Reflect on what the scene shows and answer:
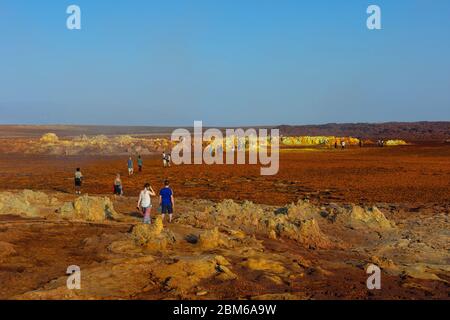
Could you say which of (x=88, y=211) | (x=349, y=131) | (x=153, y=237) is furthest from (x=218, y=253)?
(x=349, y=131)

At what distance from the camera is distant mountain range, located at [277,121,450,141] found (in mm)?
132375

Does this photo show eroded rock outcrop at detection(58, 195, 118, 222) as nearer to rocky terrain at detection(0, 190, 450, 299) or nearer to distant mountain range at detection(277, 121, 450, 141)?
rocky terrain at detection(0, 190, 450, 299)

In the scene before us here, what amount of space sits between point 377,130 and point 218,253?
143660mm

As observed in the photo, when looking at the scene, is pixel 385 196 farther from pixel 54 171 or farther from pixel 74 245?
pixel 54 171

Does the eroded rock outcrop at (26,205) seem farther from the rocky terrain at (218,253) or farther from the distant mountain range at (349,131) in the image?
the distant mountain range at (349,131)

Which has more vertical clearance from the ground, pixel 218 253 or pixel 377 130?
pixel 377 130

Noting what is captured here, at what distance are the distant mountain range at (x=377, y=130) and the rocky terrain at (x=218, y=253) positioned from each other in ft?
370

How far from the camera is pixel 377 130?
149375mm

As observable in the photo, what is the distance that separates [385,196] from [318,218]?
27.6 feet

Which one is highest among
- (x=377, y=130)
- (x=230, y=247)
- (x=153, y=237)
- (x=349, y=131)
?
(x=377, y=130)

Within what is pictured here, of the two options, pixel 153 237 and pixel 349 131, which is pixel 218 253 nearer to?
pixel 153 237

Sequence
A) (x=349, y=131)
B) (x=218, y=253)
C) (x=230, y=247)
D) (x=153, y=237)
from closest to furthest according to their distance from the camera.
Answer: (x=218, y=253) → (x=153, y=237) → (x=230, y=247) → (x=349, y=131)

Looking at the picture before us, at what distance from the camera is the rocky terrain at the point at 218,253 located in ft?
32.1

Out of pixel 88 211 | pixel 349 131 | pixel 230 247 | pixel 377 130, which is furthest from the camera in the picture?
pixel 349 131
